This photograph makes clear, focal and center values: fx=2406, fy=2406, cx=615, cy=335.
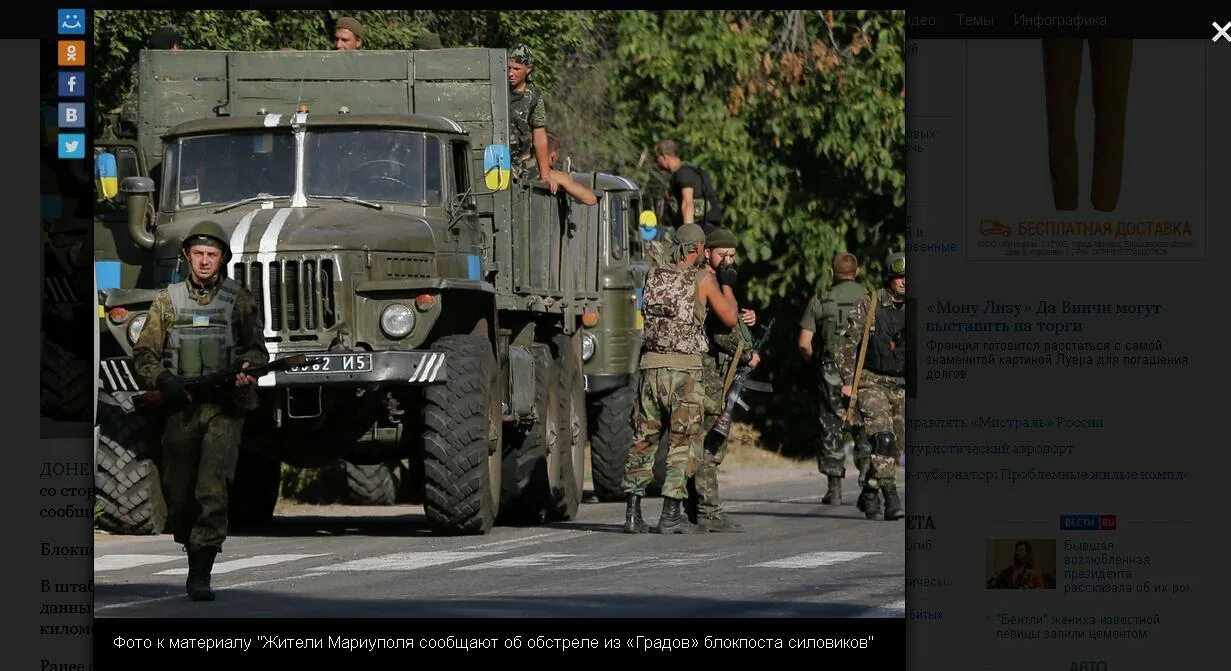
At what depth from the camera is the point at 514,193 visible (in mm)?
16250

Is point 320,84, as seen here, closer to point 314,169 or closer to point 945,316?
point 314,169

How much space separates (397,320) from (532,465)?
2.33 meters

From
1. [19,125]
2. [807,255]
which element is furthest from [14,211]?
[807,255]

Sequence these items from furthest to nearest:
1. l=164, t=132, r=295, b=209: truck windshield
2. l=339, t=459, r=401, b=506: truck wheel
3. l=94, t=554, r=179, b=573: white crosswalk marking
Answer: l=339, t=459, r=401, b=506: truck wheel, l=164, t=132, r=295, b=209: truck windshield, l=94, t=554, r=179, b=573: white crosswalk marking

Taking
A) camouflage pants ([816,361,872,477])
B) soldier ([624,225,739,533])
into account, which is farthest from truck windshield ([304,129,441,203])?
camouflage pants ([816,361,872,477])

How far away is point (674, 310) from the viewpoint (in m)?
14.6

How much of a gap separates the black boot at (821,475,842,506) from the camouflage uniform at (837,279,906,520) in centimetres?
211

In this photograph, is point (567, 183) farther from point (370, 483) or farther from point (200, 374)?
point (200, 374)

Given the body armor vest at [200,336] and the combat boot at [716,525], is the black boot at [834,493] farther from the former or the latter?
the body armor vest at [200,336]

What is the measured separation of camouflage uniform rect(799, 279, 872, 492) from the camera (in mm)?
18656

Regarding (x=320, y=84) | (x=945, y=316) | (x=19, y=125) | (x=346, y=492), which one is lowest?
(x=346, y=492)

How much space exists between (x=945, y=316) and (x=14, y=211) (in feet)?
9.72

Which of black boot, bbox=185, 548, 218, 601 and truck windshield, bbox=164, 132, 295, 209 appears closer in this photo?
black boot, bbox=185, 548, 218, 601

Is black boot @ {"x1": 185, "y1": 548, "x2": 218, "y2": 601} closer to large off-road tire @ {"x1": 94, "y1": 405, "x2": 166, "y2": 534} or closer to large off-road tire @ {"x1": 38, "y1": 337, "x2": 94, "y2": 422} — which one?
large off-road tire @ {"x1": 38, "y1": 337, "x2": 94, "y2": 422}
